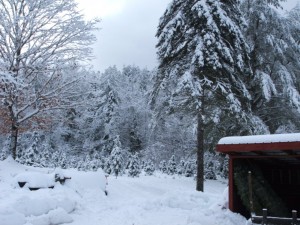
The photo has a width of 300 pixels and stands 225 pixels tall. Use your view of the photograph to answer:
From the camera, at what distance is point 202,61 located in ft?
54.2

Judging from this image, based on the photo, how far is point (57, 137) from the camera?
41.5 m

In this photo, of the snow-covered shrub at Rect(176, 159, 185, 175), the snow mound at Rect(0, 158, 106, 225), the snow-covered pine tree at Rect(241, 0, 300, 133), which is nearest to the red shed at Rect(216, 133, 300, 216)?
the snow mound at Rect(0, 158, 106, 225)

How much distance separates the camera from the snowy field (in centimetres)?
970

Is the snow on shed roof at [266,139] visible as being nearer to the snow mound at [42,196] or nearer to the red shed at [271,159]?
the red shed at [271,159]

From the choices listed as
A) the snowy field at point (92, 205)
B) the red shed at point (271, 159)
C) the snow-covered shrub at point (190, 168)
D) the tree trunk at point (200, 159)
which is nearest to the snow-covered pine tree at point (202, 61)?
the tree trunk at point (200, 159)

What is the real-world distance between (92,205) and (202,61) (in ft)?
26.9

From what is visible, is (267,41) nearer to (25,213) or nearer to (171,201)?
(171,201)

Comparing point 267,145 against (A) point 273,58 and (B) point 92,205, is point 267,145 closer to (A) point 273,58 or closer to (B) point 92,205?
(B) point 92,205

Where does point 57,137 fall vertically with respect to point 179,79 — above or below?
below

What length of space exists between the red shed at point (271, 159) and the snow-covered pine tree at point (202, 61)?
4.80 meters

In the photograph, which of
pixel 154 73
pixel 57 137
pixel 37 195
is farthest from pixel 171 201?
pixel 57 137

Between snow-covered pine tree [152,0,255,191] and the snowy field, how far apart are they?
4.42 metres

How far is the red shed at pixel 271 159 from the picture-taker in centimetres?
857

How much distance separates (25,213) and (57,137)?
32853 millimetres
